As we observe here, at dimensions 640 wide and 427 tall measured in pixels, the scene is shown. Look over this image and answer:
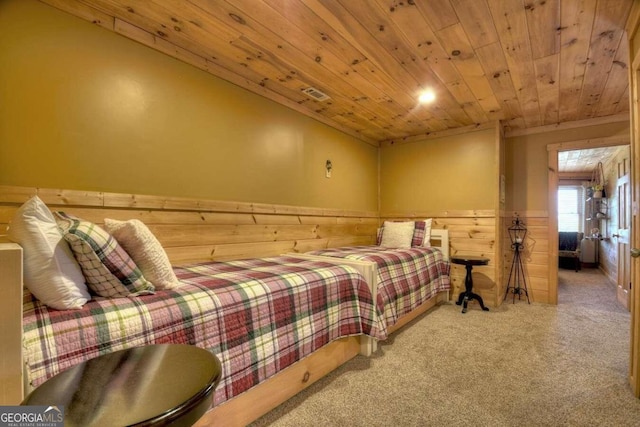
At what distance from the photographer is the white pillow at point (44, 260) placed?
1054mm

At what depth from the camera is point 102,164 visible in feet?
6.18

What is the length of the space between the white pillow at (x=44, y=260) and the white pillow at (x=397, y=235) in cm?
324

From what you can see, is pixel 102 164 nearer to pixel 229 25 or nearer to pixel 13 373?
pixel 229 25

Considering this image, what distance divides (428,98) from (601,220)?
19.1ft

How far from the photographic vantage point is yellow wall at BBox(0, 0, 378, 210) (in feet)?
5.31

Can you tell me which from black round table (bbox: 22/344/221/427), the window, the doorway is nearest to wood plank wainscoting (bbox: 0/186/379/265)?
black round table (bbox: 22/344/221/427)

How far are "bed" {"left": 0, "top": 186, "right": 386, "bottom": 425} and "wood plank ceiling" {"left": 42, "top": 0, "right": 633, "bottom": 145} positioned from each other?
43.7 inches

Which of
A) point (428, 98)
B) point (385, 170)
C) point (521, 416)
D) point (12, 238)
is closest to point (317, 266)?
Result: point (521, 416)

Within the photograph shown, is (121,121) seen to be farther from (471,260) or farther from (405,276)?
(471,260)

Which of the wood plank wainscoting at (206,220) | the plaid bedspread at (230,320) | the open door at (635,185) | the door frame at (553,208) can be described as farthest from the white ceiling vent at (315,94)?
the door frame at (553,208)

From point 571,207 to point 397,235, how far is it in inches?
248

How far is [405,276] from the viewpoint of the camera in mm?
2902

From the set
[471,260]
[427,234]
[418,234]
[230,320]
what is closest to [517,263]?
[471,260]

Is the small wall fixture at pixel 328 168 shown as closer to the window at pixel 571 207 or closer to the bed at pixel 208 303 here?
the bed at pixel 208 303
